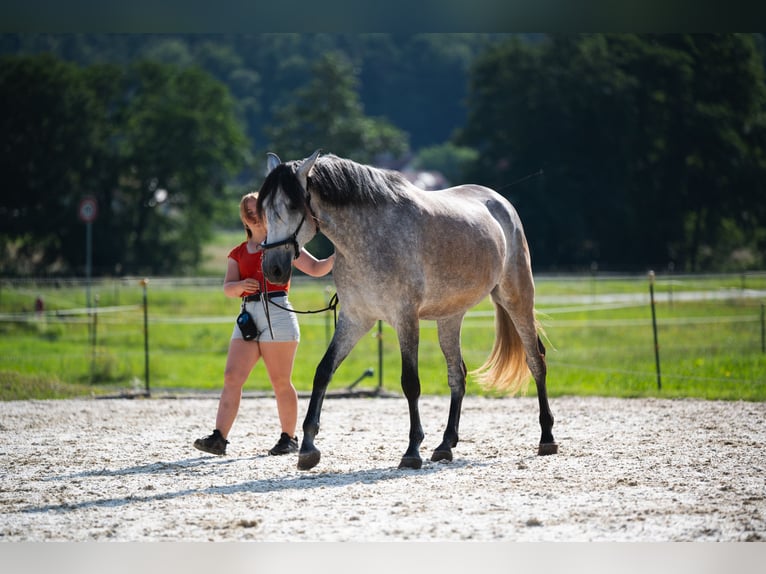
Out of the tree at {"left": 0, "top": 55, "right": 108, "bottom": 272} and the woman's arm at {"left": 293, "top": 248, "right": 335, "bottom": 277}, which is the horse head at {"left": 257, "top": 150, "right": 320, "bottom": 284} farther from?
the tree at {"left": 0, "top": 55, "right": 108, "bottom": 272}

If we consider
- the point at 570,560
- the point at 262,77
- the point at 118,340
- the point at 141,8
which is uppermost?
the point at 262,77

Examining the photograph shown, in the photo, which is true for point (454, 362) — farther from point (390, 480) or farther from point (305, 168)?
point (305, 168)

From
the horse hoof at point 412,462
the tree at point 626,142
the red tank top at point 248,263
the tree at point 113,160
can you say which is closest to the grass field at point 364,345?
the horse hoof at point 412,462

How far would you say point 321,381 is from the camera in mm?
6664

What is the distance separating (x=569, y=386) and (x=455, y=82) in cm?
8348

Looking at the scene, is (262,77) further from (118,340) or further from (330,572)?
(330,572)

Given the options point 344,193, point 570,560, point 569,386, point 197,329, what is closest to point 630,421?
point 569,386

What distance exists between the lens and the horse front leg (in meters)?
6.69

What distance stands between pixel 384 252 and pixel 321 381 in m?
0.95

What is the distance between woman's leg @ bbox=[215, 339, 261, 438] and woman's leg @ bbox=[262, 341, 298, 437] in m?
0.12

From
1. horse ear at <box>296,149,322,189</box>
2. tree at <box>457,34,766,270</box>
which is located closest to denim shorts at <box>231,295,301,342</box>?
horse ear at <box>296,149,322,189</box>

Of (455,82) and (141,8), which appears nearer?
(141,8)

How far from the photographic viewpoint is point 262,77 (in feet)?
272

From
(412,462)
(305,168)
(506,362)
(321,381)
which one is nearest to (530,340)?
(506,362)
